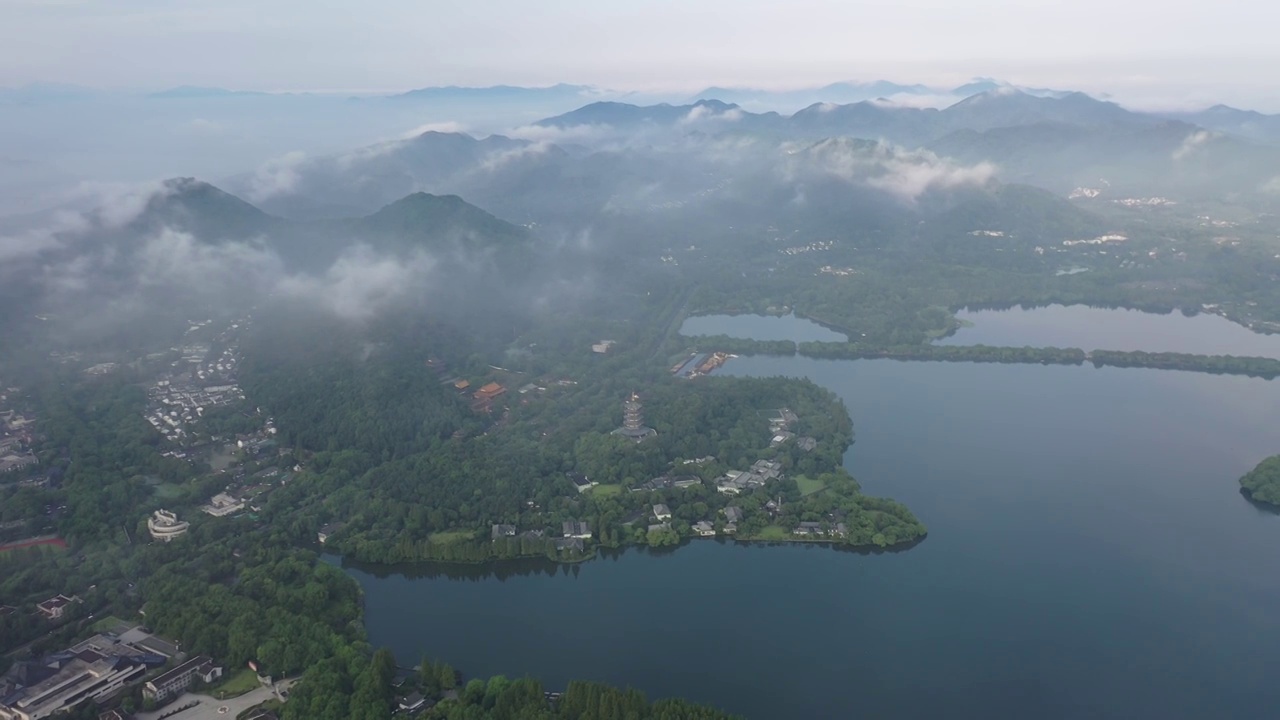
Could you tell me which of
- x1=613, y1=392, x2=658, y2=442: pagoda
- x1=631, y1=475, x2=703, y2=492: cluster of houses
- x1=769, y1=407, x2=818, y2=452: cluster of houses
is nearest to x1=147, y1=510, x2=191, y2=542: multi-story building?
x1=631, y1=475, x2=703, y2=492: cluster of houses

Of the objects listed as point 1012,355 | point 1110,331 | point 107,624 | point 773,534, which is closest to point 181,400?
point 107,624

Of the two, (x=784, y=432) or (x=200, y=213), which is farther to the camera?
(x=200, y=213)

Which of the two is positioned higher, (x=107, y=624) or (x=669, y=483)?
(x=669, y=483)

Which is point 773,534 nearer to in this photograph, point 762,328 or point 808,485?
point 808,485

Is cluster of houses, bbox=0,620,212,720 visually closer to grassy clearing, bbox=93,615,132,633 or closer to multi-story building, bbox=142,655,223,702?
multi-story building, bbox=142,655,223,702

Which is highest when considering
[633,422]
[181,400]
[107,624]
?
[633,422]
